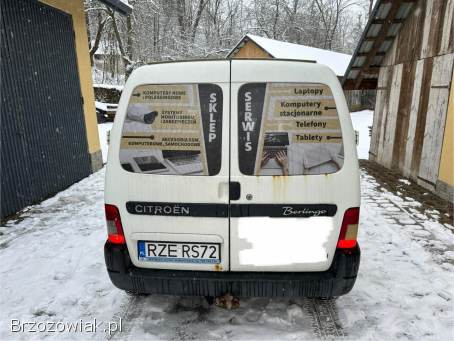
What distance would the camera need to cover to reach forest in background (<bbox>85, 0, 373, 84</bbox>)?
29.3 meters

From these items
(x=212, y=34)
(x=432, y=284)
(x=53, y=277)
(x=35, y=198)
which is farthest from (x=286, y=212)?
(x=212, y=34)

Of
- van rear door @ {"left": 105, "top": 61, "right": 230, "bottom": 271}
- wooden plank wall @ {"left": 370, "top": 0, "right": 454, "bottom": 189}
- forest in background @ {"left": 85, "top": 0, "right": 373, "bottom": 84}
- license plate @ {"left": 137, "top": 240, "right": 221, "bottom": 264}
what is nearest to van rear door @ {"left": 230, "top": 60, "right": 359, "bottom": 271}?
van rear door @ {"left": 105, "top": 61, "right": 230, "bottom": 271}

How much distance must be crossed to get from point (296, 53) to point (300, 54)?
0.36 m

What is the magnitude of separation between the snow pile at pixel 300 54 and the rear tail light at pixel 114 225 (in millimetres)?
23161

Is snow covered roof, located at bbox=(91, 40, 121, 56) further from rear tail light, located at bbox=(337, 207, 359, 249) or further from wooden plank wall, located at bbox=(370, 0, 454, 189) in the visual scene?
rear tail light, located at bbox=(337, 207, 359, 249)

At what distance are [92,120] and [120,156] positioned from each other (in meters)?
6.79

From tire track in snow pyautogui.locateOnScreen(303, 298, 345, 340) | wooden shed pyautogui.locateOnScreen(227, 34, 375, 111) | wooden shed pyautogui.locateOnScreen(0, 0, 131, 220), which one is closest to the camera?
tire track in snow pyautogui.locateOnScreen(303, 298, 345, 340)

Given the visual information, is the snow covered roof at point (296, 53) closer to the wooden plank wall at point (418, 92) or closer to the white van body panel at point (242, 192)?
the wooden plank wall at point (418, 92)

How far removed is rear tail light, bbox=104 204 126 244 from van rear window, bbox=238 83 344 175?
106 centimetres

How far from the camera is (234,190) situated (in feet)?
8.22

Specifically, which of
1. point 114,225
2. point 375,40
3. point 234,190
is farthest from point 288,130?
point 375,40

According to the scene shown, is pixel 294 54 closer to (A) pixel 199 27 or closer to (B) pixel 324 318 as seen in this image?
(A) pixel 199 27

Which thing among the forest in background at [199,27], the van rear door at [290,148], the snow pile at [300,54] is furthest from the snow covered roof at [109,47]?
the van rear door at [290,148]

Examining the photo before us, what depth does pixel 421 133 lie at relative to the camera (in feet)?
24.7
